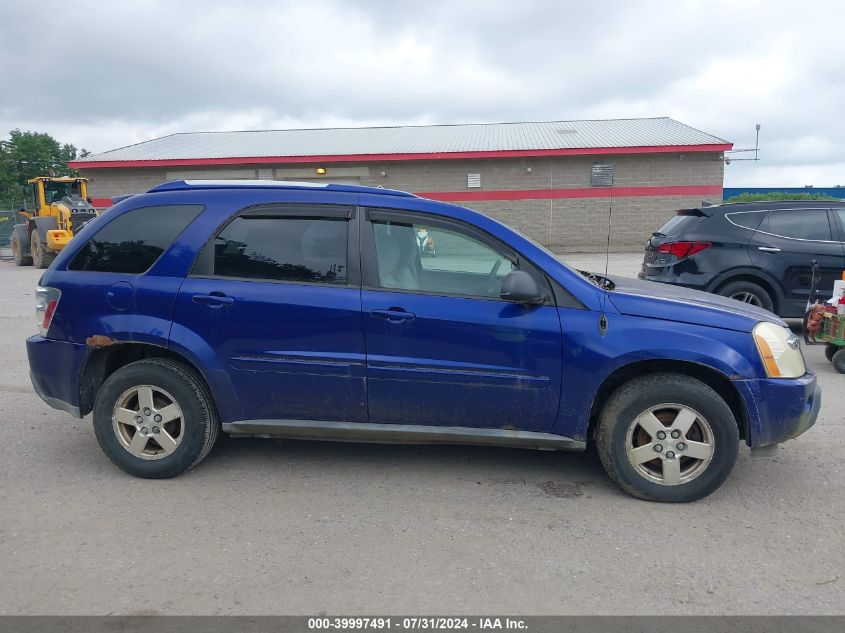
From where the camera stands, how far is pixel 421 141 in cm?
2855

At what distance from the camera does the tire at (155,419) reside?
4.07 meters

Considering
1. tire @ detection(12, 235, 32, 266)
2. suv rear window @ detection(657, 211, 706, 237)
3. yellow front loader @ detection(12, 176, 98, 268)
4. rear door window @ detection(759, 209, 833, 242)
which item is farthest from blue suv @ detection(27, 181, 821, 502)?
tire @ detection(12, 235, 32, 266)

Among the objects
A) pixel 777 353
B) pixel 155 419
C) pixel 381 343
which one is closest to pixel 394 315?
pixel 381 343

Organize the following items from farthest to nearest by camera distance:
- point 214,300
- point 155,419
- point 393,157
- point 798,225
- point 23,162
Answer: point 23,162, point 393,157, point 798,225, point 155,419, point 214,300

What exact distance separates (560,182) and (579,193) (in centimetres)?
86

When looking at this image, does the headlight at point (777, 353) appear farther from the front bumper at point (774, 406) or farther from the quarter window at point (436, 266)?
the quarter window at point (436, 266)

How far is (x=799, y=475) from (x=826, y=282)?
490 centimetres

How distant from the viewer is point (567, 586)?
300 cm

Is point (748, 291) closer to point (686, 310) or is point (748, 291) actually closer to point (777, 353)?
point (777, 353)

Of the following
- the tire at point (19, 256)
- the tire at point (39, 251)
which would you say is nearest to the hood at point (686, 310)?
the tire at point (39, 251)

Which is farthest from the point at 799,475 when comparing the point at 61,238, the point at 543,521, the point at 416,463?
the point at 61,238

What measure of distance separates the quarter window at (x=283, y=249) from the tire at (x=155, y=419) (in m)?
0.73

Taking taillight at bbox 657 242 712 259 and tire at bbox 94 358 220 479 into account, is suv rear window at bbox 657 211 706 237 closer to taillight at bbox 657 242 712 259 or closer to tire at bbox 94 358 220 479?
taillight at bbox 657 242 712 259

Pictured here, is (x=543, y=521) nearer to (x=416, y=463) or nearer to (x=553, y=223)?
(x=416, y=463)
